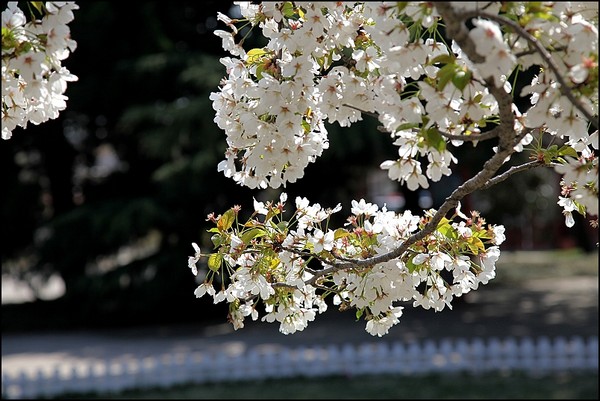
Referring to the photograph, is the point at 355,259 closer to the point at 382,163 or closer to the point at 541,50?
the point at 382,163

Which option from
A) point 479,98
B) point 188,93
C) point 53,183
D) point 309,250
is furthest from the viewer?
point 53,183

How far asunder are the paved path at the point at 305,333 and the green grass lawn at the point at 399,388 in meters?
1.66

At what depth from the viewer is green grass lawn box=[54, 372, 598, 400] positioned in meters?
5.16

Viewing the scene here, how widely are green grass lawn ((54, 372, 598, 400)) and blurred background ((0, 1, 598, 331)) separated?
2.52 m

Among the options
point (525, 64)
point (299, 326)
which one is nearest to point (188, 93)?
point (299, 326)

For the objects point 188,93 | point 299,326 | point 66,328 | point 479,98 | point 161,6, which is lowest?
point 66,328

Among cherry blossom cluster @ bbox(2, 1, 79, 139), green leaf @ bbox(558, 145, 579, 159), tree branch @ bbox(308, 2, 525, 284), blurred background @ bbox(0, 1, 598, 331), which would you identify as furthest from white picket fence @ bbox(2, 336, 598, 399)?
cherry blossom cluster @ bbox(2, 1, 79, 139)

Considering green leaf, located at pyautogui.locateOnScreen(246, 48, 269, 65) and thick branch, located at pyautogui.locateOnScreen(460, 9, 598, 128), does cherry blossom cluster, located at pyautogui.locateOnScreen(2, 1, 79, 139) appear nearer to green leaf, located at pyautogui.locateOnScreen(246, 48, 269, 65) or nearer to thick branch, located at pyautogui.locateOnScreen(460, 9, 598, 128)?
green leaf, located at pyautogui.locateOnScreen(246, 48, 269, 65)

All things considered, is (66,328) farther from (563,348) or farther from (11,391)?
(563,348)

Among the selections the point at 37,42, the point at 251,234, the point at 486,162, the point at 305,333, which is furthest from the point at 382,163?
the point at 305,333

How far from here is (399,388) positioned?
211 inches

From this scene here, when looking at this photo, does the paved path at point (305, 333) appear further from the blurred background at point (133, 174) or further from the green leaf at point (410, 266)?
the green leaf at point (410, 266)

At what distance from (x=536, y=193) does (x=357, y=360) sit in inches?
441

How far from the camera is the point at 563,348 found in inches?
224
